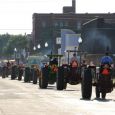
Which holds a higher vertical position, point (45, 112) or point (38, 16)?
point (38, 16)

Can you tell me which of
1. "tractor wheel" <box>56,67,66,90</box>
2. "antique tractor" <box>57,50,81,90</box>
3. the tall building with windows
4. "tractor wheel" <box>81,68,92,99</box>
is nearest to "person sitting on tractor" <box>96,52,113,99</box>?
"tractor wheel" <box>81,68,92,99</box>

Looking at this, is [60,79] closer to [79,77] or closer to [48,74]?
[79,77]

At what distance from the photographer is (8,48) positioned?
177250mm

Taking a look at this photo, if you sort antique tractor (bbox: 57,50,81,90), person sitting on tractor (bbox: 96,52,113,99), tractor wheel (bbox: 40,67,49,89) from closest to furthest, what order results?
person sitting on tractor (bbox: 96,52,113,99) < antique tractor (bbox: 57,50,81,90) < tractor wheel (bbox: 40,67,49,89)

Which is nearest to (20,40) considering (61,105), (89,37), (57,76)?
(89,37)

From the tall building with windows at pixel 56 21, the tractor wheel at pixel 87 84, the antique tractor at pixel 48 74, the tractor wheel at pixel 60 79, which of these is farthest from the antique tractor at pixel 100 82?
the tall building with windows at pixel 56 21

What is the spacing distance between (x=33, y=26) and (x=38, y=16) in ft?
12.3

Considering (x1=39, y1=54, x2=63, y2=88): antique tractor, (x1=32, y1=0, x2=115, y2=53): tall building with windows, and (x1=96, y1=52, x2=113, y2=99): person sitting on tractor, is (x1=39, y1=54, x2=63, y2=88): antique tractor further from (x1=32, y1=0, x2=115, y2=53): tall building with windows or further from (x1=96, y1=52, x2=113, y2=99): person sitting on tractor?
(x1=32, y1=0, x2=115, y2=53): tall building with windows

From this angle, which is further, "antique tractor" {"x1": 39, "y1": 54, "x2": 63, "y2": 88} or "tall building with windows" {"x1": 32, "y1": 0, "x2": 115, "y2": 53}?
"tall building with windows" {"x1": 32, "y1": 0, "x2": 115, "y2": 53}

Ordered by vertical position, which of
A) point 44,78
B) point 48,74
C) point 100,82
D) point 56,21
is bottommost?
point 44,78

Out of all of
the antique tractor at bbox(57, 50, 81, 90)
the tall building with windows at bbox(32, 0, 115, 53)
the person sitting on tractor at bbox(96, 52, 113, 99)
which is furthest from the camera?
the tall building with windows at bbox(32, 0, 115, 53)

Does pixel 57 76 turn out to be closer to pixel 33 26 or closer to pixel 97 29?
pixel 97 29

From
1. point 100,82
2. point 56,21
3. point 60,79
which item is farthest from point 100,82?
point 56,21

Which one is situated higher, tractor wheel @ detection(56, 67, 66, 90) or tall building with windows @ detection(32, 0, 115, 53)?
tall building with windows @ detection(32, 0, 115, 53)
